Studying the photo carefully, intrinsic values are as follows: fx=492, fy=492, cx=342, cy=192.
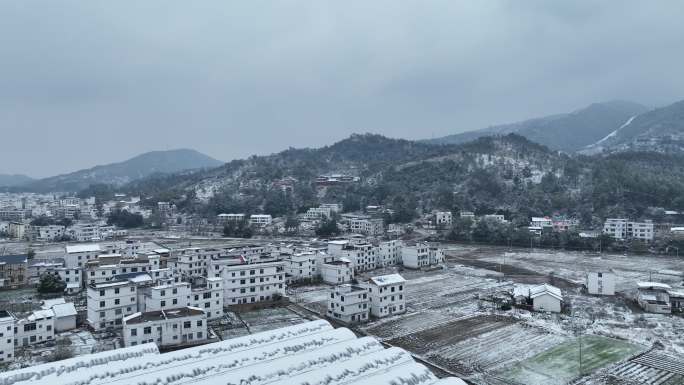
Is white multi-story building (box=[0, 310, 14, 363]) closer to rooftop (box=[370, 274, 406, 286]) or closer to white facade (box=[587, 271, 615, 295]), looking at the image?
rooftop (box=[370, 274, 406, 286])

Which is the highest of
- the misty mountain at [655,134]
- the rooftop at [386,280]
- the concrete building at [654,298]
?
the misty mountain at [655,134]

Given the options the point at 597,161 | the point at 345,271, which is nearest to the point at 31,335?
the point at 345,271

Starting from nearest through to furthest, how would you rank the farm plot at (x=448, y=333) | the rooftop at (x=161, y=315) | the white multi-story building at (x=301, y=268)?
the rooftop at (x=161, y=315)
the farm plot at (x=448, y=333)
the white multi-story building at (x=301, y=268)

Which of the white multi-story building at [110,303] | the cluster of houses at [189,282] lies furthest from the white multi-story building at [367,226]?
the white multi-story building at [110,303]

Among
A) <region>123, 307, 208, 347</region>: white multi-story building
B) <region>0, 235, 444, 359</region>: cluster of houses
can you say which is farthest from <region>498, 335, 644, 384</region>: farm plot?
<region>123, 307, 208, 347</region>: white multi-story building

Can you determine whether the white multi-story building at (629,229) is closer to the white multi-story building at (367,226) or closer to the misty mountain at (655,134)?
the white multi-story building at (367,226)

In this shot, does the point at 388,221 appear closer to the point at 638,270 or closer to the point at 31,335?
the point at 638,270

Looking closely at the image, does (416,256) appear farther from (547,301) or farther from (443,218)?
(443,218)
